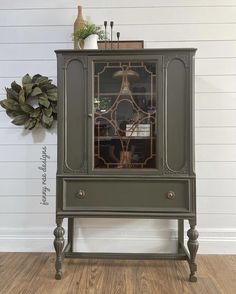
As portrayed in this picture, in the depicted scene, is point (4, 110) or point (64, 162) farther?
point (4, 110)

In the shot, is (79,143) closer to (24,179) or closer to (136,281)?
(24,179)

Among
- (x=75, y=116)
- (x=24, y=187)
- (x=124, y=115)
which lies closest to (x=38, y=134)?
(x=24, y=187)

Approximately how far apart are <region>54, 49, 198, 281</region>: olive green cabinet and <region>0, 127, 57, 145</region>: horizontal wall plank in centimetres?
48

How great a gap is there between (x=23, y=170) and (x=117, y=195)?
91cm

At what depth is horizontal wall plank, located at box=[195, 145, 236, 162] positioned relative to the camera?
2.52m

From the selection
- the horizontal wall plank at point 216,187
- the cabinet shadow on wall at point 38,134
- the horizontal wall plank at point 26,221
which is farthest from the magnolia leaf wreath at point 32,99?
the horizontal wall plank at point 216,187

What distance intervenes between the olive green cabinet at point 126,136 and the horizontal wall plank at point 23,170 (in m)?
0.52

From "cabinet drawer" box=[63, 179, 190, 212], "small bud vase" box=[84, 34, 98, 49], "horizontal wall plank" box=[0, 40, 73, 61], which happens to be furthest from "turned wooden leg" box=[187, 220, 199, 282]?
"horizontal wall plank" box=[0, 40, 73, 61]

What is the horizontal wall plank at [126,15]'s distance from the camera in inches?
98.4

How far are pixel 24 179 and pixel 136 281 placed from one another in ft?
3.91

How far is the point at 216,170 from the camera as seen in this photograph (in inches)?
99.5

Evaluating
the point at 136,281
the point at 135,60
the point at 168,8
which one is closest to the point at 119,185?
the point at 136,281

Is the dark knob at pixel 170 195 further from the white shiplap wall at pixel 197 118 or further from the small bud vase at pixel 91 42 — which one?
the small bud vase at pixel 91 42

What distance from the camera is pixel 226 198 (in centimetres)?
254
